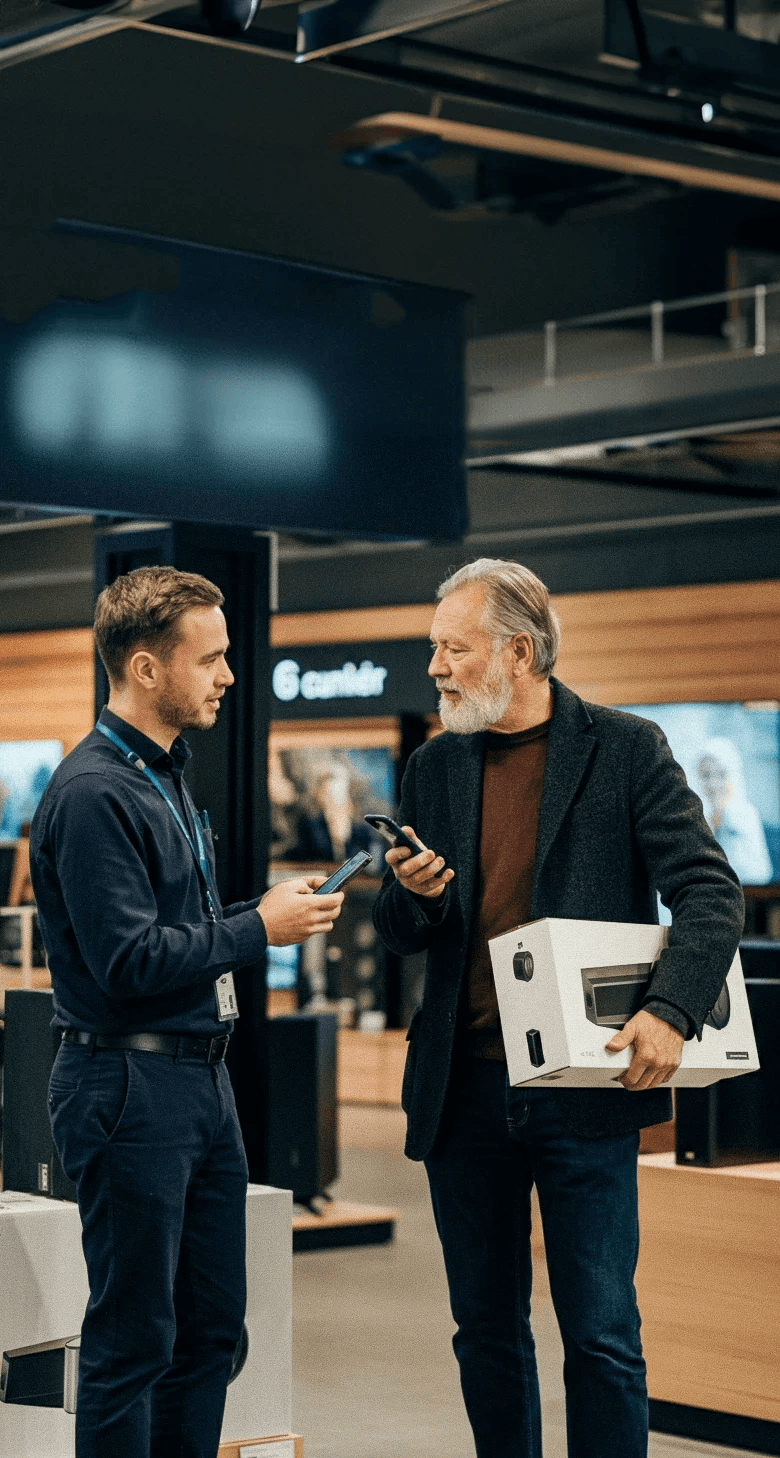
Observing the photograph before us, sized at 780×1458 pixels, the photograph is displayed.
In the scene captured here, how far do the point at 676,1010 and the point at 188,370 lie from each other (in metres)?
2.42

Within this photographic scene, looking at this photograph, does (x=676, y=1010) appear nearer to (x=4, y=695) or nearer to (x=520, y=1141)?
(x=520, y=1141)

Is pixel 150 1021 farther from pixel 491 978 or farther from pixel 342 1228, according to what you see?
pixel 342 1228

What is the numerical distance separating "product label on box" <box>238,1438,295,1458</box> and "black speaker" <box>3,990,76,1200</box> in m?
0.62

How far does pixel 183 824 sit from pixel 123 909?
28 centimetres

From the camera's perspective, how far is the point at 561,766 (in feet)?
10.2

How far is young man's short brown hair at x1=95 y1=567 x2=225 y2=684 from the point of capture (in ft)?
10.2

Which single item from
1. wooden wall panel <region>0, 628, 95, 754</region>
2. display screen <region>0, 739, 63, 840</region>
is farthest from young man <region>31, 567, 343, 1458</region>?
display screen <region>0, 739, 63, 840</region>

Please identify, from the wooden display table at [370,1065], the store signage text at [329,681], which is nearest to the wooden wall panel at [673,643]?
the store signage text at [329,681]

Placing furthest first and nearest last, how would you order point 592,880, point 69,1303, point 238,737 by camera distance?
point 238,737 → point 69,1303 → point 592,880

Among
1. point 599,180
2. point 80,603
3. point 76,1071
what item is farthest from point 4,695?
point 76,1071

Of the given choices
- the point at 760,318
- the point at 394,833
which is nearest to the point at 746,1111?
the point at 394,833

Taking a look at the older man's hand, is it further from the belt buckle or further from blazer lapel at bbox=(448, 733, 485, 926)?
the belt buckle

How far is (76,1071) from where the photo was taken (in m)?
2.97

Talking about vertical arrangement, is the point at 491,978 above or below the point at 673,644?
below
